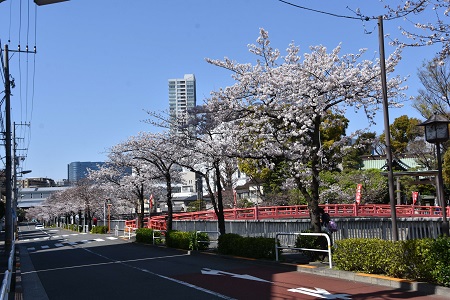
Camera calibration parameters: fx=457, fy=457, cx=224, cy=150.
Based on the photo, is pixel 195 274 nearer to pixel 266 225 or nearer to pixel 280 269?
pixel 280 269

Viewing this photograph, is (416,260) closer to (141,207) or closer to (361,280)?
(361,280)

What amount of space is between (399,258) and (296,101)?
5.70 metres

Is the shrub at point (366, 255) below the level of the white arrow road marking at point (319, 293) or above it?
above

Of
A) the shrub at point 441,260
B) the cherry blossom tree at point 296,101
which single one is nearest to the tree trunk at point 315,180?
the cherry blossom tree at point 296,101

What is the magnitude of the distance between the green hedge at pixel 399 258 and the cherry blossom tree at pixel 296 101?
9.77 ft

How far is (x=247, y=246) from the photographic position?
658 inches

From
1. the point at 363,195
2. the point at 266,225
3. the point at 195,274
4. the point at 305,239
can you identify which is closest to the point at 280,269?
the point at 305,239

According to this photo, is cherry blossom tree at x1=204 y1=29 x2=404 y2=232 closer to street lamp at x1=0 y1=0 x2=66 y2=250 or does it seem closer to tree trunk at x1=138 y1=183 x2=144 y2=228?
street lamp at x1=0 y1=0 x2=66 y2=250

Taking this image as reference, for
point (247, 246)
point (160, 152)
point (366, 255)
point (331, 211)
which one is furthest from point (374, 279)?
point (331, 211)

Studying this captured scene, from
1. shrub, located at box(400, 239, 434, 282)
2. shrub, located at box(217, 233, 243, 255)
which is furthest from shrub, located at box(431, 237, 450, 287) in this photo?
shrub, located at box(217, 233, 243, 255)

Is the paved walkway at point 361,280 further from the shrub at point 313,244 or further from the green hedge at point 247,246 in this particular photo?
the green hedge at point 247,246

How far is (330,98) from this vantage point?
14.4m

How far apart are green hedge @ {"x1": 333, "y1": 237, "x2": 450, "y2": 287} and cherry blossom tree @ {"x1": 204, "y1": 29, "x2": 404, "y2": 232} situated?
2979 mm

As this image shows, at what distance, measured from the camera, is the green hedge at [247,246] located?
15609 mm
